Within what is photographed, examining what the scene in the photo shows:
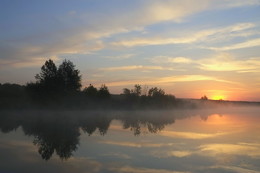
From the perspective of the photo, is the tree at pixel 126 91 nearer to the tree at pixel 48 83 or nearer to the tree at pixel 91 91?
the tree at pixel 91 91

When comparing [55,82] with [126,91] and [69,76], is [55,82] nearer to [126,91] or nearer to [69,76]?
[69,76]

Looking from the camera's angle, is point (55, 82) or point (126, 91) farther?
point (126, 91)

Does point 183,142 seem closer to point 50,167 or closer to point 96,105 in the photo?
point 50,167

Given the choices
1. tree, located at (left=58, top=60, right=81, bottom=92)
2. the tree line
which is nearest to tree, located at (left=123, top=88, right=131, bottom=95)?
the tree line

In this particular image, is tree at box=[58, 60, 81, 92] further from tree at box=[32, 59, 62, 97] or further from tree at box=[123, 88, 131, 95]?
tree at box=[123, 88, 131, 95]

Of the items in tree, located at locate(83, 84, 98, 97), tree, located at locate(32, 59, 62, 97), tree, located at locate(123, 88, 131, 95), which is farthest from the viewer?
tree, located at locate(123, 88, 131, 95)

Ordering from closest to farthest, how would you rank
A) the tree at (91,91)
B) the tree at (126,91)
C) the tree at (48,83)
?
the tree at (48,83)
the tree at (91,91)
the tree at (126,91)

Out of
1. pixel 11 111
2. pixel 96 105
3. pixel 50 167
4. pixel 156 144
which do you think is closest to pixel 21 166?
pixel 50 167

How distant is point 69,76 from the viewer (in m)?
67.1

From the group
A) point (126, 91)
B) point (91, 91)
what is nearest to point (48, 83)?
point (91, 91)

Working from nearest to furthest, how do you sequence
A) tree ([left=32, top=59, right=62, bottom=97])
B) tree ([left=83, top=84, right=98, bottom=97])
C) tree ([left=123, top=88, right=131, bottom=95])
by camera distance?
tree ([left=32, top=59, right=62, bottom=97]) → tree ([left=83, top=84, right=98, bottom=97]) → tree ([left=123, top=88, right=131, bottom=95])

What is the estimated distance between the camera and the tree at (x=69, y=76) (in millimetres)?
→ 66250

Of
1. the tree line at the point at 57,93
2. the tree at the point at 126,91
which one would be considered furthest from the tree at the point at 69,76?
the tree at the point at 126,91

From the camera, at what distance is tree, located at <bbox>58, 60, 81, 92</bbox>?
217 feet
